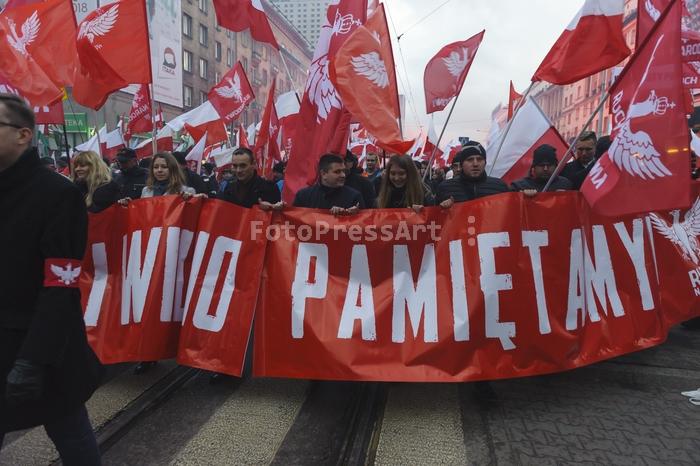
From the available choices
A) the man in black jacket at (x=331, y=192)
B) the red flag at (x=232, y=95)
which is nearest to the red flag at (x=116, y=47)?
the man in black jacket at (x=331, y=192)

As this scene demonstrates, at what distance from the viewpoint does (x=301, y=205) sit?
4.36 m

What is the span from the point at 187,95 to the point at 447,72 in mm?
47832

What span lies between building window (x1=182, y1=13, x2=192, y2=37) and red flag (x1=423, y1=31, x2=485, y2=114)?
48320 millimetres

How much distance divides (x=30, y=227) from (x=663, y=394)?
4.46 m

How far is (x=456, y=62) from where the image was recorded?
586 centimetres

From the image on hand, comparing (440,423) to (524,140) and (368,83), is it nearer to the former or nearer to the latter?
(368,83)

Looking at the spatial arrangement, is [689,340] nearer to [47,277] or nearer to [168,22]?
[47,277]

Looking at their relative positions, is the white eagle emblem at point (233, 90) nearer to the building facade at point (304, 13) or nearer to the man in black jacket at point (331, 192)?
the man in black jacket at point (331, 192)

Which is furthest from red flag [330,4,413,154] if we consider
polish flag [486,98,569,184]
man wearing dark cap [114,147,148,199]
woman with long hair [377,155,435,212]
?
polish flag [486,98,569,184]

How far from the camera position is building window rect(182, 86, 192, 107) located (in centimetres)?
4865

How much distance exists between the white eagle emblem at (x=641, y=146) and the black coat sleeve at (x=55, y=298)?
10.2ft

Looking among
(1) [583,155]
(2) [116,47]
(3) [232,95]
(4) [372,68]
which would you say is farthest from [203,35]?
(4) [372,68]

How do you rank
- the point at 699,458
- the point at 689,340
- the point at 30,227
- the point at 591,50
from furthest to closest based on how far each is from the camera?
the point at 689,340 → the point at 591,50 → the point at 699,458 → the point at 30,227

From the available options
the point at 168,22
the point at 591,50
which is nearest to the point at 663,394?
the point at 591,50
